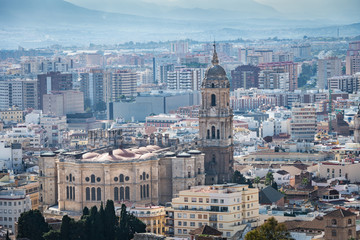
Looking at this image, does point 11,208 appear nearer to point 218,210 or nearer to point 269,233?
point 218,210

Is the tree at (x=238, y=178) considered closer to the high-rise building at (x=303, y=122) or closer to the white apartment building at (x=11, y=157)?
the white apartment building at (x=11, y=157)

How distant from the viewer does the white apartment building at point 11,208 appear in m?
89.9

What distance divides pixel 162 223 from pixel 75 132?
292 feet

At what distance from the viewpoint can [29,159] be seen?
125m

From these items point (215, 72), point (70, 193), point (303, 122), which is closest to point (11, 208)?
point (70, 193)

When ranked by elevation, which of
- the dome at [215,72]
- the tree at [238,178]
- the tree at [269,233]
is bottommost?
the tree at [238,178]

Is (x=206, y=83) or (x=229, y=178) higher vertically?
(x=206, y=83)

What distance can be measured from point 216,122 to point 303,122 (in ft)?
149

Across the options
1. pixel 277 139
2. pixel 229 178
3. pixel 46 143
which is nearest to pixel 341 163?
pixel 229 178

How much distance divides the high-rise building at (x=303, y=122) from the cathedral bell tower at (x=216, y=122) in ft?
135

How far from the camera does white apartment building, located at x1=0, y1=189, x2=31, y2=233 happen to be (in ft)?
295

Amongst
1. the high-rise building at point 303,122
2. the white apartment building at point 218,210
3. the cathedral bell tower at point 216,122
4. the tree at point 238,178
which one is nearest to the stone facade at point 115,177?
the tree at point 238,178

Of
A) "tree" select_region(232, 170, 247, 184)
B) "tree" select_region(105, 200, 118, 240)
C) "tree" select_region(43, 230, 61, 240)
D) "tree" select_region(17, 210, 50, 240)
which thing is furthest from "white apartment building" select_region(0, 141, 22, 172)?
"tree" select_region(43, 230, 61, 240)

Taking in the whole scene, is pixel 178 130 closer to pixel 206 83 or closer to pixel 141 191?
pixel 206 83
